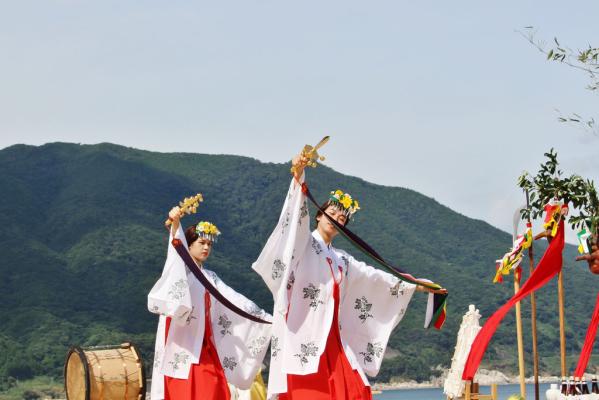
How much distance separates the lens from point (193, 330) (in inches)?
368

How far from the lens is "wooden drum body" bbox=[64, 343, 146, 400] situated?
9.77 metres

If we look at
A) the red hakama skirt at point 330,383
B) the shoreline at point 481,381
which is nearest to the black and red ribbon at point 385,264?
the red hakama skirt at point 330,383

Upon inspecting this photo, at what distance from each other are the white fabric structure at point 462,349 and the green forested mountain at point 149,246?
1312 inches

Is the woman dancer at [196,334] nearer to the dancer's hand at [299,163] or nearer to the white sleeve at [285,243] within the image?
the white sleeve at [285,243]

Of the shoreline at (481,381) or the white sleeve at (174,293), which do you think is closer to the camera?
the white sleeve at (174,293)

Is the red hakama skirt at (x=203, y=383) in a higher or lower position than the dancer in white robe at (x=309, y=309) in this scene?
lower

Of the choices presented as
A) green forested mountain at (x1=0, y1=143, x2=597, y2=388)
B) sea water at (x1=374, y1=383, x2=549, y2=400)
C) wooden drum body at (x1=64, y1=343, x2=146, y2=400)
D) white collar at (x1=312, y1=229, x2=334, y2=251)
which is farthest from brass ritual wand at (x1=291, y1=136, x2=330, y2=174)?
sea water at (x1=374, y1=383, x2=549, y2=400)

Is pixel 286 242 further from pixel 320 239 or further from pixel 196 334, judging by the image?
pixel 196 334

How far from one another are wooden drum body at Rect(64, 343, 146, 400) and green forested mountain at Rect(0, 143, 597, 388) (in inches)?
1413

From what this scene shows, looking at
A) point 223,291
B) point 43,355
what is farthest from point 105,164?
point 223,291

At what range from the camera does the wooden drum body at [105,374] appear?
9.77 metres

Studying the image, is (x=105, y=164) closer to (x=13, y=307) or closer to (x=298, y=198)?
(x=13, y=307)

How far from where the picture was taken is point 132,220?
76.6 meters

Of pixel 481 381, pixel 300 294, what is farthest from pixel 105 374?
pixel 481 381
